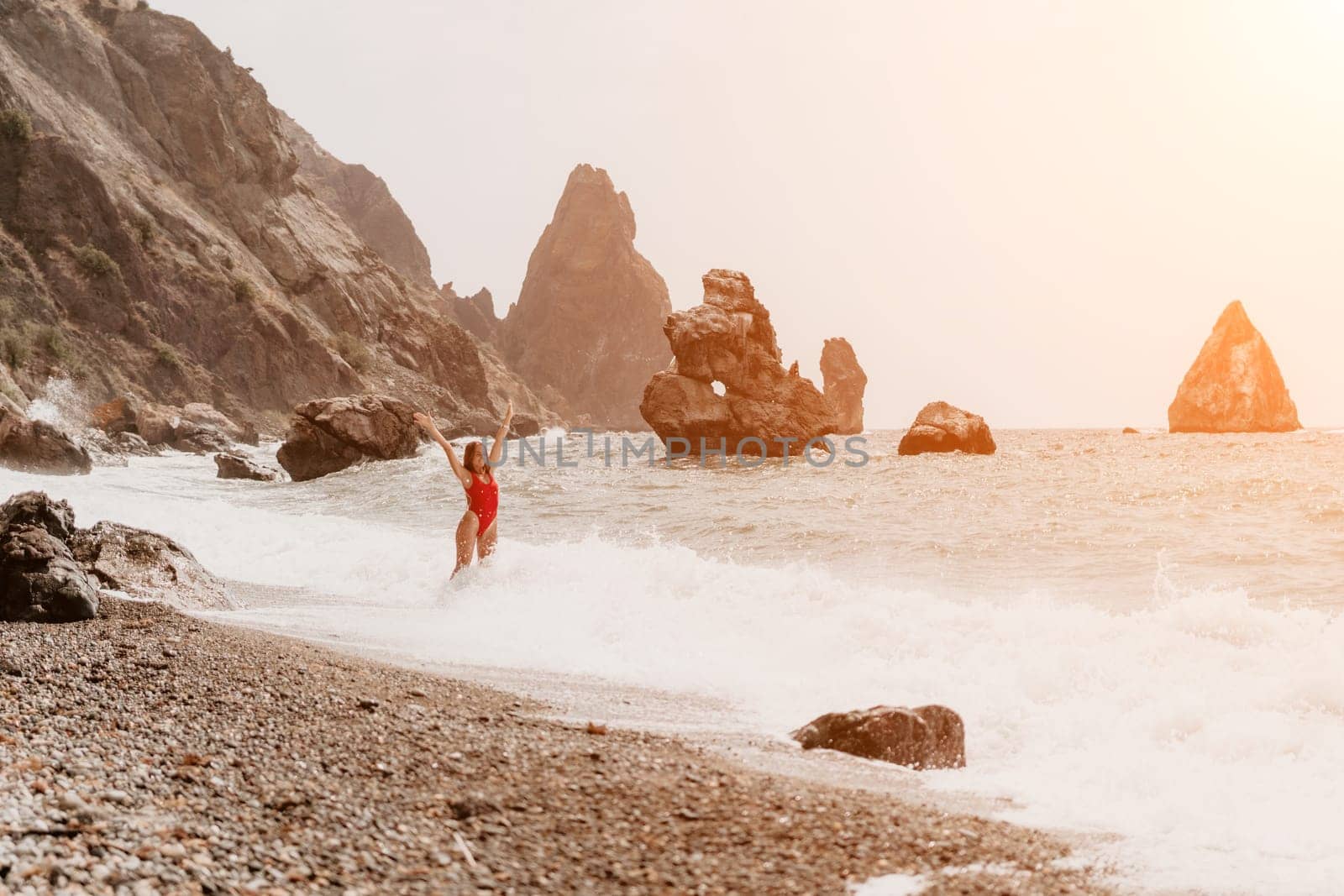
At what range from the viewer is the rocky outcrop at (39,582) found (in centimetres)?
745

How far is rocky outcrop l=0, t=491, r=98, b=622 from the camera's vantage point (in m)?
7.45

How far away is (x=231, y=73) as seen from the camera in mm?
78625

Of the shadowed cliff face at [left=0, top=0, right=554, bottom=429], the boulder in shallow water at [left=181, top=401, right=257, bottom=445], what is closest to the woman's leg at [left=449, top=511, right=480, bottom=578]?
the boulder in shallow water at [left=181, top=401, right=257, bottom=445]

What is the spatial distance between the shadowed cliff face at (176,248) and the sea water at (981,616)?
38528 mm

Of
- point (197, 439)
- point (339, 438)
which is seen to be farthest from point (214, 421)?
→ point (339, 438)

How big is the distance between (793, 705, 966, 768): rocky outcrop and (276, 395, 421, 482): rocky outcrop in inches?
1270

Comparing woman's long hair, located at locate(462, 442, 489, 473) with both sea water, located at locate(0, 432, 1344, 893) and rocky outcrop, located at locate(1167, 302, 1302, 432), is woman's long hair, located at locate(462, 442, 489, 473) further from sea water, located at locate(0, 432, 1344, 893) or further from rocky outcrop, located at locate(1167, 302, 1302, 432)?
rocky outcrop, located at locate(1167, 302, 1302, 432)


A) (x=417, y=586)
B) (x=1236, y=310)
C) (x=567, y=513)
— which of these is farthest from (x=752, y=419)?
(x=1236, y=310)

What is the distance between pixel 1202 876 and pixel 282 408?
67.2 metres

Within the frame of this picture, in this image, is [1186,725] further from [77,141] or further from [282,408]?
[77,141]

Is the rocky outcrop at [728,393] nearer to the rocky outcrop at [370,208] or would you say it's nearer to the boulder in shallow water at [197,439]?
the boulder in shallow water at [197,439]

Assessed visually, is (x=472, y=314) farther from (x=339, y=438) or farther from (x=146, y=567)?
(x=146, y=567)

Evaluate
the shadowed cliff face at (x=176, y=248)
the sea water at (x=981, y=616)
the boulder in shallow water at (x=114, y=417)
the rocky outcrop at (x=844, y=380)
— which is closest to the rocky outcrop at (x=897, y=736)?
the sea water at (x=981, y=616)

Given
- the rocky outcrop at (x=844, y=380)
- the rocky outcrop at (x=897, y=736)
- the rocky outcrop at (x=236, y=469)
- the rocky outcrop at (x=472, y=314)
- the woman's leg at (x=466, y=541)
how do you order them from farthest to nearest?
1. the rocky outcrop at (x=472, y=314)
2. the rocky outcrop at (x=844, y=380)
3. the rocky outcrop at (x=236, y=469)
4. the woman's leg at (x=466, y=541)
5. the rocky outcrop at (x=897, y=736)
